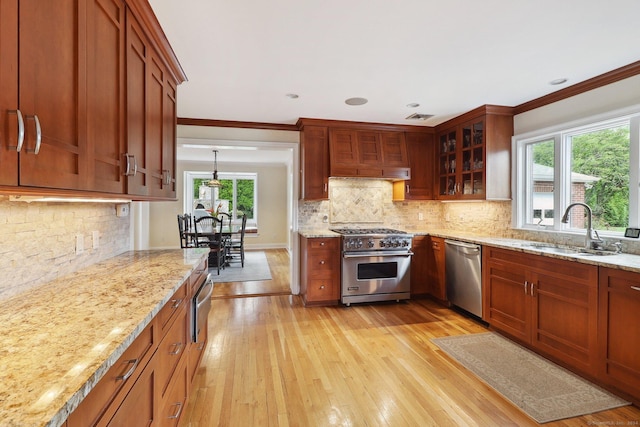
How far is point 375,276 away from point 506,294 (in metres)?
1.47

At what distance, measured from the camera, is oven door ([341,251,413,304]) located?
12.8 ft

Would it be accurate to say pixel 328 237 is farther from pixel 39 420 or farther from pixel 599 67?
pixel 39 420

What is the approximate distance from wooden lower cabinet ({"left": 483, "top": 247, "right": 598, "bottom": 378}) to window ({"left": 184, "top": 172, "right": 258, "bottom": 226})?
645 centimetres

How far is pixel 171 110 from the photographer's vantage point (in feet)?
8.05

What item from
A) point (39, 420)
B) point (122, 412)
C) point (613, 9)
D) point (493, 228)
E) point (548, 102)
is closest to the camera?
point (39, 420)

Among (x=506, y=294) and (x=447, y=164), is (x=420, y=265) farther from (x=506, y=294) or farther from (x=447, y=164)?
(x=447, y=164)

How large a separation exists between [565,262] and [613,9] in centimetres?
168

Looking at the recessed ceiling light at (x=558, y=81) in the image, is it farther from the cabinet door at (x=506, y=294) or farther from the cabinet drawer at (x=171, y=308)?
the cabinet drawer at (x=171, y=308)

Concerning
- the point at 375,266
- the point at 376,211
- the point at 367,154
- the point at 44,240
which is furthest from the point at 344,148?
the point at 44,240

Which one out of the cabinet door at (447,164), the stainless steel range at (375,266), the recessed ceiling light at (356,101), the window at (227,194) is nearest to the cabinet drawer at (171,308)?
the stainless steel range at (375,266)

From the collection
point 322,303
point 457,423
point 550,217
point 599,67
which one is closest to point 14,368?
point 457,423

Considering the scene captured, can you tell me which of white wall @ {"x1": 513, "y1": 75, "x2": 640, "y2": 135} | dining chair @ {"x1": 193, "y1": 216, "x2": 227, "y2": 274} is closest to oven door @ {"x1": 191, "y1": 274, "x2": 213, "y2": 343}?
dining chair @ {"x1": 193, "y1": 216, "x2": 227, "y2": 274}

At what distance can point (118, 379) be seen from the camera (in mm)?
902

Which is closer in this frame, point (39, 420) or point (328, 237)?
point (39, 420)
